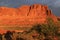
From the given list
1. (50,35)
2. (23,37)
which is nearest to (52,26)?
(50,35)

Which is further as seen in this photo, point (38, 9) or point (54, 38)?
point (38, 9)

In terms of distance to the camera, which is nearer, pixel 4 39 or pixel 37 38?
pixel 37 38

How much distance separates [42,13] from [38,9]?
258 cm

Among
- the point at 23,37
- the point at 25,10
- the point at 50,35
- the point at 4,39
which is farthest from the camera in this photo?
the point at 25,10

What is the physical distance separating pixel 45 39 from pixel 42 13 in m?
69.6

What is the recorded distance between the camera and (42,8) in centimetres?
9925

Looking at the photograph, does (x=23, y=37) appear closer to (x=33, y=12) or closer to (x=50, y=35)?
(x=50, y=35)

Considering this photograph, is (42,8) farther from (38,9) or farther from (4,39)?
(4,39)

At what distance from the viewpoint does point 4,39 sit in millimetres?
32094

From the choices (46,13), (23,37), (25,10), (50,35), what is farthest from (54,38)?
(25,10)

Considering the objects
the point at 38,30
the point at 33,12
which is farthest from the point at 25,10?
the point at 38,30

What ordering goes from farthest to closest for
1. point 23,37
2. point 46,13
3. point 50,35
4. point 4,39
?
point 46,13 → point 4,39 → point 50,35 → point 23,37

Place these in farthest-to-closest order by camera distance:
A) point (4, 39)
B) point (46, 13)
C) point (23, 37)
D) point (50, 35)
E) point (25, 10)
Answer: point (25, 10) → point (46, 13) → point (4, 39) → point (50, 35) → point (23, 37)

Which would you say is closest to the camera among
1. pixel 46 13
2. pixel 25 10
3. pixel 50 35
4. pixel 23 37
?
pixel 23 37
